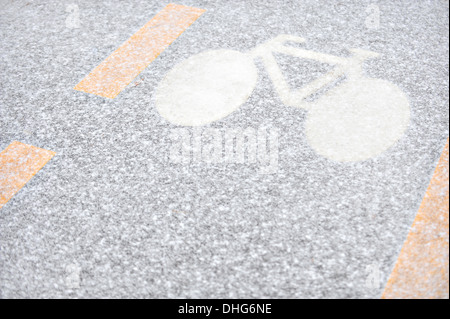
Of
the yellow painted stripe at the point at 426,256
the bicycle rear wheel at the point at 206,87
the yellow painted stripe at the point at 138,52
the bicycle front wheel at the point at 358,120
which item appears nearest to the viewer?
the yellow painted stripe at the point at 426,256

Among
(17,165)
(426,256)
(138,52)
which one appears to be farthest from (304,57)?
(17,165)

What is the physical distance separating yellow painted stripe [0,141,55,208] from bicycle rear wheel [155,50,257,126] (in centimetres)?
49

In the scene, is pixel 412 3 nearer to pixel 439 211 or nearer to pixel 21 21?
pixel 439 211

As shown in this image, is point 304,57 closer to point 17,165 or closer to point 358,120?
point 358,120

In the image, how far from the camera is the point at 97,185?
4.47 ft

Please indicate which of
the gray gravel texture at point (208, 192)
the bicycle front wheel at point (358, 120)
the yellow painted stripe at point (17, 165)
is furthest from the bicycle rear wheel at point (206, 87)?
the yellow painted stripe at point (17, 165)

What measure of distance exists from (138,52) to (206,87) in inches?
16.9

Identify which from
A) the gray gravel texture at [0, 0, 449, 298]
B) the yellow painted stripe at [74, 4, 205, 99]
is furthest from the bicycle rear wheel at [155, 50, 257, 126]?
the yellow painted stripe at [74, 4, 205, 99]

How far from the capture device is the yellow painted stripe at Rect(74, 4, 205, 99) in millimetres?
1688

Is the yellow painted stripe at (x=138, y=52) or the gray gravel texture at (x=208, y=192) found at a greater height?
the yellow painted stripe at (x=138, y=52)

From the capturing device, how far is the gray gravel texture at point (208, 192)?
1135 millimetres

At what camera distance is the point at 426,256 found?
111cm

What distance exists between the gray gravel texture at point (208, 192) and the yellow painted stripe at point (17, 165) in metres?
0.04

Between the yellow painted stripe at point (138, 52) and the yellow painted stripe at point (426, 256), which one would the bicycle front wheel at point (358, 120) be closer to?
the yellow painted stripe at point (426, 256)
